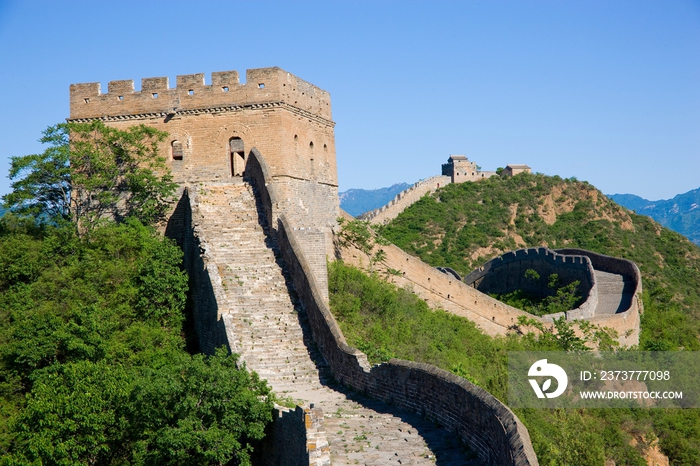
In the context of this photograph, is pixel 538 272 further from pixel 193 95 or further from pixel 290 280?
pixel 290 280

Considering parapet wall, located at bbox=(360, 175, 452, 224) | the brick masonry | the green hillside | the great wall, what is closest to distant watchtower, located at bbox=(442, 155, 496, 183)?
parapet wall, located at bbox=(360, 175, 452, 224)

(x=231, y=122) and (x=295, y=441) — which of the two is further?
(x=231, y=122)

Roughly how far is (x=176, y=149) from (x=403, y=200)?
91.2 ft

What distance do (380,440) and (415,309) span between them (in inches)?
445

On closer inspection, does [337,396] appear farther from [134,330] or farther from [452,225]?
[452,225]

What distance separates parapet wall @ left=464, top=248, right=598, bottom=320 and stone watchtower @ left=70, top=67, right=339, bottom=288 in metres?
10.6

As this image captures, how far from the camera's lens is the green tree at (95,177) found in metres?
21.6

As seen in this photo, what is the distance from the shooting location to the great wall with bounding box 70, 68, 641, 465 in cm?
1165

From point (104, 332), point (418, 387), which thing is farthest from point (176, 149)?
point (418, 387)

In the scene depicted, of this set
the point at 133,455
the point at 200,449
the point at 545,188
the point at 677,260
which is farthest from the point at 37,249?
the point at 545,188

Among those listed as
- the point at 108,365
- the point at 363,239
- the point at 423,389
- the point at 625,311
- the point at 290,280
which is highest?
the point at 363,239

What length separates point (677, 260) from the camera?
4228 cm

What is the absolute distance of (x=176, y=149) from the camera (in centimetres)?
2289

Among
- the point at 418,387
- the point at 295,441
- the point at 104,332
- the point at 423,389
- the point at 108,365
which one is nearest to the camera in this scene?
the point at 295,441
